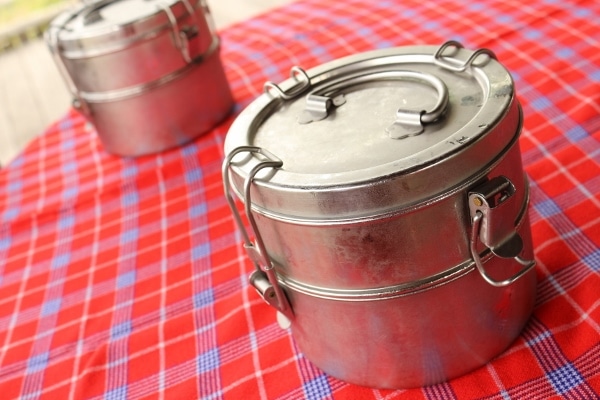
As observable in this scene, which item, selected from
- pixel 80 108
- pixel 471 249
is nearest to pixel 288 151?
pixel 471 249

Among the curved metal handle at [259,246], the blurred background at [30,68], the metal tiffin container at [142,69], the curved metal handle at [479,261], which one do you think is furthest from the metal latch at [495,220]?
the blurred background at [30,68]

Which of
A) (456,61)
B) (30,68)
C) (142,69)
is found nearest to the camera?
(456,61)

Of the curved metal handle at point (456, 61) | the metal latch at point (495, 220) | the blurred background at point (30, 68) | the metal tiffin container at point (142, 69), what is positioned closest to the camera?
the metal latch at point (495, 220)

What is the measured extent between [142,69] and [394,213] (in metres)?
0.98

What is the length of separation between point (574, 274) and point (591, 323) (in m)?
0.10

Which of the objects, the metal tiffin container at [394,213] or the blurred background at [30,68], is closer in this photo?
the metal tiffin container at [394,213]

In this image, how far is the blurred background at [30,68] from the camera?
107 inches

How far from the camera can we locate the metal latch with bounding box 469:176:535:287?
599 mm

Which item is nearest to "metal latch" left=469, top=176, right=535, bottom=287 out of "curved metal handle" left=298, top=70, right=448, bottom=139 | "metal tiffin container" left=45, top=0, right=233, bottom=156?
"curved metal handle" left=298, top=70, right=448, bottom=139

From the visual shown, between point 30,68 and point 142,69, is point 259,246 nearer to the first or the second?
point 142,69

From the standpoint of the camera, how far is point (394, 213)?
0.59m

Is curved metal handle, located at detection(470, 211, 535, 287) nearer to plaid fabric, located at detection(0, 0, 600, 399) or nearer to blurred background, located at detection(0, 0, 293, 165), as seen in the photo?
plaid fabric, located at detection(0, 0, 600, 399)

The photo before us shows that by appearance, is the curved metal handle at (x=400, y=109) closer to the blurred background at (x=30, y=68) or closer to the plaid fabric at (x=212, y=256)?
the plaid fabric at (x=212, y=256)

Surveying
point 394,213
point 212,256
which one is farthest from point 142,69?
point 394,213
